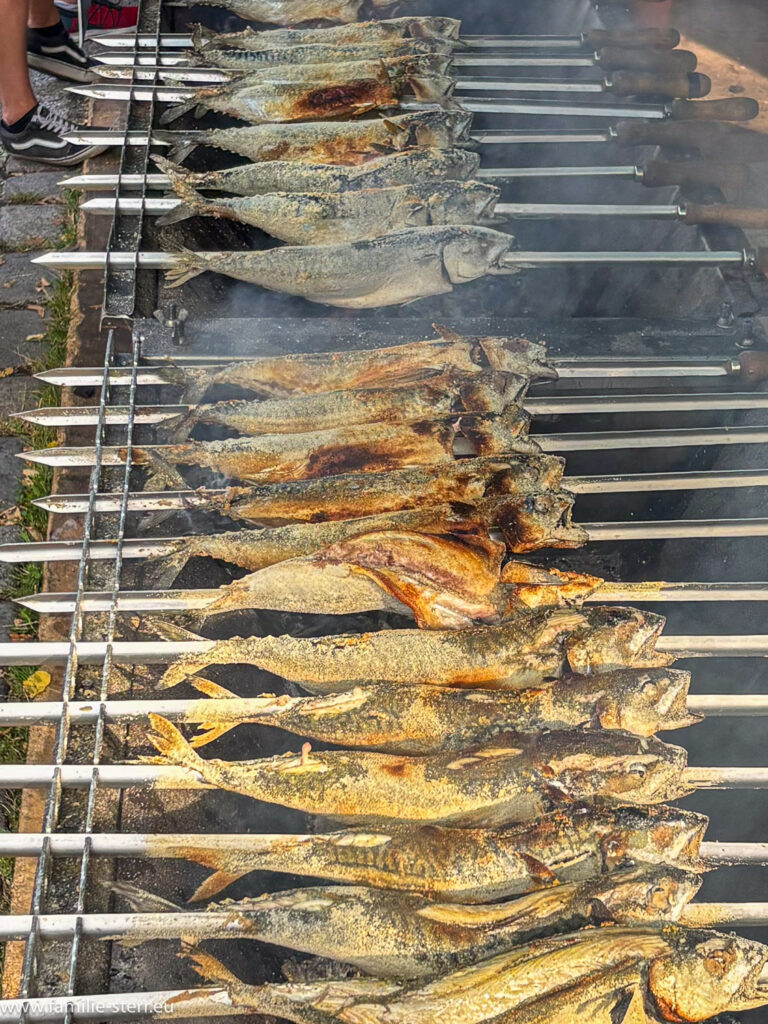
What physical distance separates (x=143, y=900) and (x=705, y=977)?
1728mm

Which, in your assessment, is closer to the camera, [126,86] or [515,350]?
[515,350]

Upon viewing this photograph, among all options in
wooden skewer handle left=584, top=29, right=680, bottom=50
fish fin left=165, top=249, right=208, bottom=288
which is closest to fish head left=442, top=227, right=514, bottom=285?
fish fin left=165, top=249, right=208, bottom=288

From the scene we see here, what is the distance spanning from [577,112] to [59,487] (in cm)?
394

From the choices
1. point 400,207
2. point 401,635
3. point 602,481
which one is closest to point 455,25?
point 400,207

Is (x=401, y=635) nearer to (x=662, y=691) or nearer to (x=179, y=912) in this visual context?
(x=662, y=691)

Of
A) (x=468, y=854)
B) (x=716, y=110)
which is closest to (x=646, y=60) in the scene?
(x=716, y=110)

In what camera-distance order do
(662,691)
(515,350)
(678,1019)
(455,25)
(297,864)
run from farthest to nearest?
(455,25) < (515,350) < (662,691) < (297,864) < (678,1019)

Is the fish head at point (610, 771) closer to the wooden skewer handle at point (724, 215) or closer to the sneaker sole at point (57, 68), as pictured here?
the wooden skewer handle at point (724, 215)

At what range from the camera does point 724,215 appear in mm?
5078

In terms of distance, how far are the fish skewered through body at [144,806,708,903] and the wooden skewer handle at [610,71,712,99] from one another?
4.75 meters

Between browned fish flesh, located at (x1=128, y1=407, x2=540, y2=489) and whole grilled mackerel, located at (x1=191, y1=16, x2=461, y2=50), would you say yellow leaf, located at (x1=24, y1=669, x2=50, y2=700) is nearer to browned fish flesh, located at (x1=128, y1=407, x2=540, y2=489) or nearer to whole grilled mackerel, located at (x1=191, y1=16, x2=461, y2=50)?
browned fish flesh, located at (x1=128, y1=407, x2=540, y2=489)

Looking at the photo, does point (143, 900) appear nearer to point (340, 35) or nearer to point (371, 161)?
point (371, 161)

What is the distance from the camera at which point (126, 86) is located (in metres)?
5.75

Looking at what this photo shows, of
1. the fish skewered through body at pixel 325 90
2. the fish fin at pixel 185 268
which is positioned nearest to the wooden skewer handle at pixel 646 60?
the fish skewered through body at pixel 325 90
